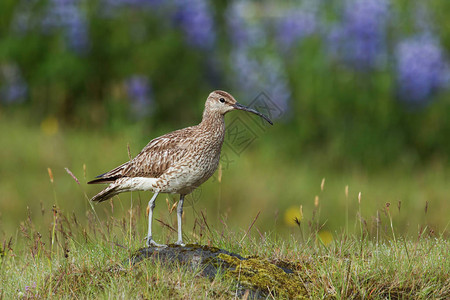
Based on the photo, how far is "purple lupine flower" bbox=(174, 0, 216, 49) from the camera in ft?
45.2

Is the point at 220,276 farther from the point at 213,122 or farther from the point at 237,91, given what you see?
the point at 237,91

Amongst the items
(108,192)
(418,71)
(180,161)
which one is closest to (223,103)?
(180,161)

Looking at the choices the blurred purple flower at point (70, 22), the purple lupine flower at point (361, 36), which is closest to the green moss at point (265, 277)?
the purple lupine flower at point (361, 36)

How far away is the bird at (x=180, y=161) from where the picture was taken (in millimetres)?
6090

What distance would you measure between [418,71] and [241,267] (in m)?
8.64

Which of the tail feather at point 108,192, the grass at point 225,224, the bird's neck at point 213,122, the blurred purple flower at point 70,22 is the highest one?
the blurred purple flower at point 70,22

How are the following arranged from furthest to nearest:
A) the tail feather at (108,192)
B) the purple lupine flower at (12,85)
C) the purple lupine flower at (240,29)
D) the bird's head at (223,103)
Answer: the purple lupine flower at (240,29) → the purple lupine flower at (12,85) → the tail feather at (108,192) → the bird's head at (223,103)

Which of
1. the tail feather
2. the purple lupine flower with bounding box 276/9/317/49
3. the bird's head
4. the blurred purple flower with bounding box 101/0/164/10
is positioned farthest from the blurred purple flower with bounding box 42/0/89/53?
the bird's head

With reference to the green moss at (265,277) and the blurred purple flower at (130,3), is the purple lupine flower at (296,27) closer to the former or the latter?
the blurred purple flower at (130,3)

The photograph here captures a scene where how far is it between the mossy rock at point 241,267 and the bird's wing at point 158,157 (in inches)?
36.9

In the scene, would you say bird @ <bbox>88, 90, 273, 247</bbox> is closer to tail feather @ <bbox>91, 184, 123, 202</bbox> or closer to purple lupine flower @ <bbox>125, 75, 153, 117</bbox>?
tail feather @ <bbox>91, 184, 123, 202</bbox>

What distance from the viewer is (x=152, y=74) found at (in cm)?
1334

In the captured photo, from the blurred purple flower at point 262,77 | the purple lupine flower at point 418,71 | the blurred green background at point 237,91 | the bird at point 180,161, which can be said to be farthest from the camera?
the blurred purple flower at point 262,77

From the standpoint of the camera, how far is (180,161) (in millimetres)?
6133
